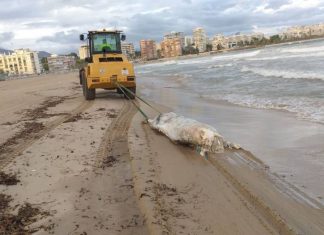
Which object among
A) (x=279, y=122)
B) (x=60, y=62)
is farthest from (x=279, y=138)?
(x=60, y=62)

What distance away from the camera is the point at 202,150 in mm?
6680

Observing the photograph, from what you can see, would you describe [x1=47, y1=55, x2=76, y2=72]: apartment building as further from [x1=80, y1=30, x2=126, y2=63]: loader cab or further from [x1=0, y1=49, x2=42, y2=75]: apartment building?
[x1=80, y1=30, x2=126, y2=63]: loader cab

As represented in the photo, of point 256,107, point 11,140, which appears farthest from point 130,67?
point 11,140

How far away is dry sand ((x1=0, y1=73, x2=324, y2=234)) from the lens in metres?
3.95

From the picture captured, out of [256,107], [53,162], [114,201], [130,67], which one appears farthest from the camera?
[130,67]

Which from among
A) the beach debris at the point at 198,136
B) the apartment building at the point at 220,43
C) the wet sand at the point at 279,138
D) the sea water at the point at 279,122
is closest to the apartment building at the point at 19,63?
the apartment building at the point at 220,43

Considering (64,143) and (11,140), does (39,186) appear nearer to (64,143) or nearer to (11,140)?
(64,143)

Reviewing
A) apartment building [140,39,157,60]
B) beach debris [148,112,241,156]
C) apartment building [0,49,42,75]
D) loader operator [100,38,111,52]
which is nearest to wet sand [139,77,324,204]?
beach debris [148,112,241,156]

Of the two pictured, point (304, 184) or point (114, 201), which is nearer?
point (114, 201)

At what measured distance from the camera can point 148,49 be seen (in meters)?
183

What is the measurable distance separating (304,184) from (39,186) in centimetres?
323

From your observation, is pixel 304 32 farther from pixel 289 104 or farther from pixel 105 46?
pixel 289 104

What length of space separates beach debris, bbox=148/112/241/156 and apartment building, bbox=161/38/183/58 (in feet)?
547

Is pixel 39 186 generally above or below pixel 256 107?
above
